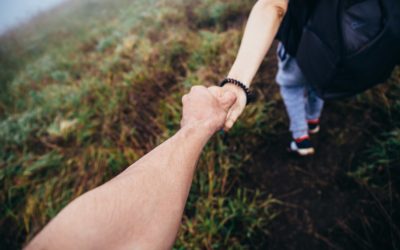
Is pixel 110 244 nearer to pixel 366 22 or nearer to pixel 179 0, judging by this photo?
pixel 366 22

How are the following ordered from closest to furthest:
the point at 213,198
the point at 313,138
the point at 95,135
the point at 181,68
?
the point at 213,198 → the point at 313,138 → the point at 95,135 → the point at 181,68

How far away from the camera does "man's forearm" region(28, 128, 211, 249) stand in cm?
66

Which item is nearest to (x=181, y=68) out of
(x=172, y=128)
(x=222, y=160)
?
(x=172, y=128)

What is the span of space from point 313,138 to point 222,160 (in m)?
0.93

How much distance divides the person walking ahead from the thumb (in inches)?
2.6

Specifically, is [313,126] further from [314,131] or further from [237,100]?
[237,100]

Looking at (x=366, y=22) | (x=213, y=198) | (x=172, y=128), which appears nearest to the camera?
(x=366, y=22)

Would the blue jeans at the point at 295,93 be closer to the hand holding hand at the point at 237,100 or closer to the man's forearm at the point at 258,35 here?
the man's forearm at the point at 258,35

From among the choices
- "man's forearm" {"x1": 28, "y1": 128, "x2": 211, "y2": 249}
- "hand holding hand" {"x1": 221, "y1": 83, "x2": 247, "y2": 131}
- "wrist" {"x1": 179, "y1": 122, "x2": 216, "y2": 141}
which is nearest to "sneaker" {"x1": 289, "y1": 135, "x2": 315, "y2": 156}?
"hand holding hand" {"x1": 221, "y1": 83, "x2": 247, "y2": 131}

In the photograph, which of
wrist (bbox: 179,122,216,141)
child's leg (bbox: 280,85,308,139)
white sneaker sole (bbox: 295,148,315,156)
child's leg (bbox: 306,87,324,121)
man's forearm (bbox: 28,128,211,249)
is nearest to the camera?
man's forearm (bbox: 28,128,211,249)

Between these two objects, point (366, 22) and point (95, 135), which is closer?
point (366, 22)

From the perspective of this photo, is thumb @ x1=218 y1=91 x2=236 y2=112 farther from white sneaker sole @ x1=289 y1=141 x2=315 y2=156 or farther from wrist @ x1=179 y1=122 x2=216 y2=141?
white sneaker sole @ x1=289 y1=141 x2=315 y2=156

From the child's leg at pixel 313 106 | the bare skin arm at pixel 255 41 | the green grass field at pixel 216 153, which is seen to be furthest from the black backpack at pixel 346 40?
the green grass field at pixel 216 153

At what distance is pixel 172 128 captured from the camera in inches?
109
